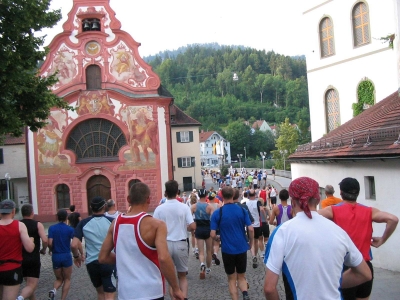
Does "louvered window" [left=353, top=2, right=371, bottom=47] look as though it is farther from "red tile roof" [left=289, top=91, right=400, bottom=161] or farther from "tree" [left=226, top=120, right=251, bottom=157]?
"tree" [left=226, top=120, right=251, bottom=157]

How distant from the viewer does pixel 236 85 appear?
16362 cm

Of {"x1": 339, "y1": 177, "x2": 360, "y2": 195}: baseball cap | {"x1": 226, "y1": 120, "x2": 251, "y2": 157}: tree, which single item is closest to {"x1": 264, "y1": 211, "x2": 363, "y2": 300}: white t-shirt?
{"x1": 339, "y1": 177, "x2": 360, "y2": 195}: baseball cap

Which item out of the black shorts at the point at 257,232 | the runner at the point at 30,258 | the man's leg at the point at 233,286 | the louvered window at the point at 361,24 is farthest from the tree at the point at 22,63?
the louvered window at the point at 361,24

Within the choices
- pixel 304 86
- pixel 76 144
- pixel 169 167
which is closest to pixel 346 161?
pixel 169 167

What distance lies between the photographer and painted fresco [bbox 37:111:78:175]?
33906 mm

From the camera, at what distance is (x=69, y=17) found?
34375mm

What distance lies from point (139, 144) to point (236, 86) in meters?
132

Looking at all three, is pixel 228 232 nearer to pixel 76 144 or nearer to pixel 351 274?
pixel 351 274

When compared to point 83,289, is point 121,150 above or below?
above

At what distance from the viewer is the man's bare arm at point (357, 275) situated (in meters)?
3.92

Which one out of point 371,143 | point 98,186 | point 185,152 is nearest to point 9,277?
point 371,143

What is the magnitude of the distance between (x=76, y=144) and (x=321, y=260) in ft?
105

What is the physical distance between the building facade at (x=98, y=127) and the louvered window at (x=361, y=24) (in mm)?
13917

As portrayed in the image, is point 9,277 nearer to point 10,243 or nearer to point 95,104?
point 10,243
